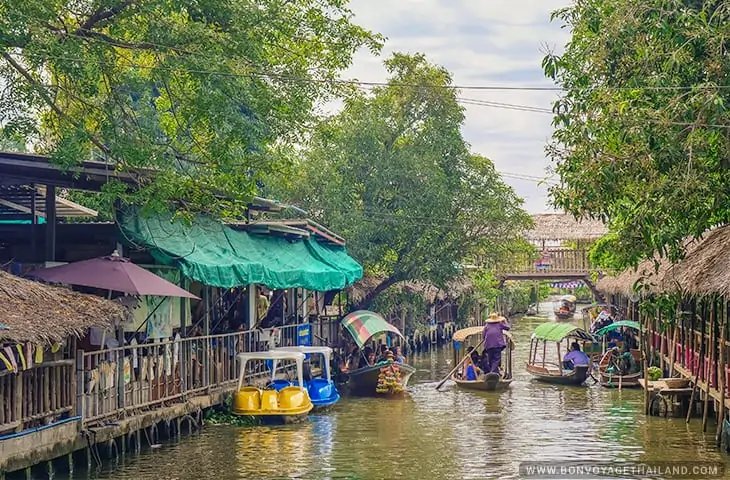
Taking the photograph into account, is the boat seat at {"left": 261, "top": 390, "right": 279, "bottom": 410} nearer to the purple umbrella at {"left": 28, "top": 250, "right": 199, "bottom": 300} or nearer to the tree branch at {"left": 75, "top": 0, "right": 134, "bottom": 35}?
the purple umbrella at {"left": 28, "top": 250, "right": 199, "bottom": 300}

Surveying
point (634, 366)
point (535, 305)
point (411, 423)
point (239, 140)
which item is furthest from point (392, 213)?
point (535, 305)

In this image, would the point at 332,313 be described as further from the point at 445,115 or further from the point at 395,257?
the point at 445,115

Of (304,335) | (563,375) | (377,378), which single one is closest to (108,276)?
(304,335)

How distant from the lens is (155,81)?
53.2ft

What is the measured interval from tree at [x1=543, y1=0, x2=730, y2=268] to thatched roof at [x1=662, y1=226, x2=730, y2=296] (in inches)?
29.8

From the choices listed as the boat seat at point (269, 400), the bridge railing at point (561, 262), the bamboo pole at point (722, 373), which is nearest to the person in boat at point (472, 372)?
the boat seat at point (269, 400)

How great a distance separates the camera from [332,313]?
31016 millimetres

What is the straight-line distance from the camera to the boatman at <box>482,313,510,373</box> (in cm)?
2573

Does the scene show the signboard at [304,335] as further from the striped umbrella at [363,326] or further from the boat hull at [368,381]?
the boat hull at [368,381]

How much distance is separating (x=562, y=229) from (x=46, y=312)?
39.5 metres

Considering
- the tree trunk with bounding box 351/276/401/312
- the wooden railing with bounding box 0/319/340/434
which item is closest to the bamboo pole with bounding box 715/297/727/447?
the wooden railing with bounding box 0/319/340/434

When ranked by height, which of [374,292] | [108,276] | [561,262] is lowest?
[374,292]

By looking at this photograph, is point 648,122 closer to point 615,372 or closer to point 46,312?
point 46,312

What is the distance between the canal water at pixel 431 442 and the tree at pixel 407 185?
7.35 meters
